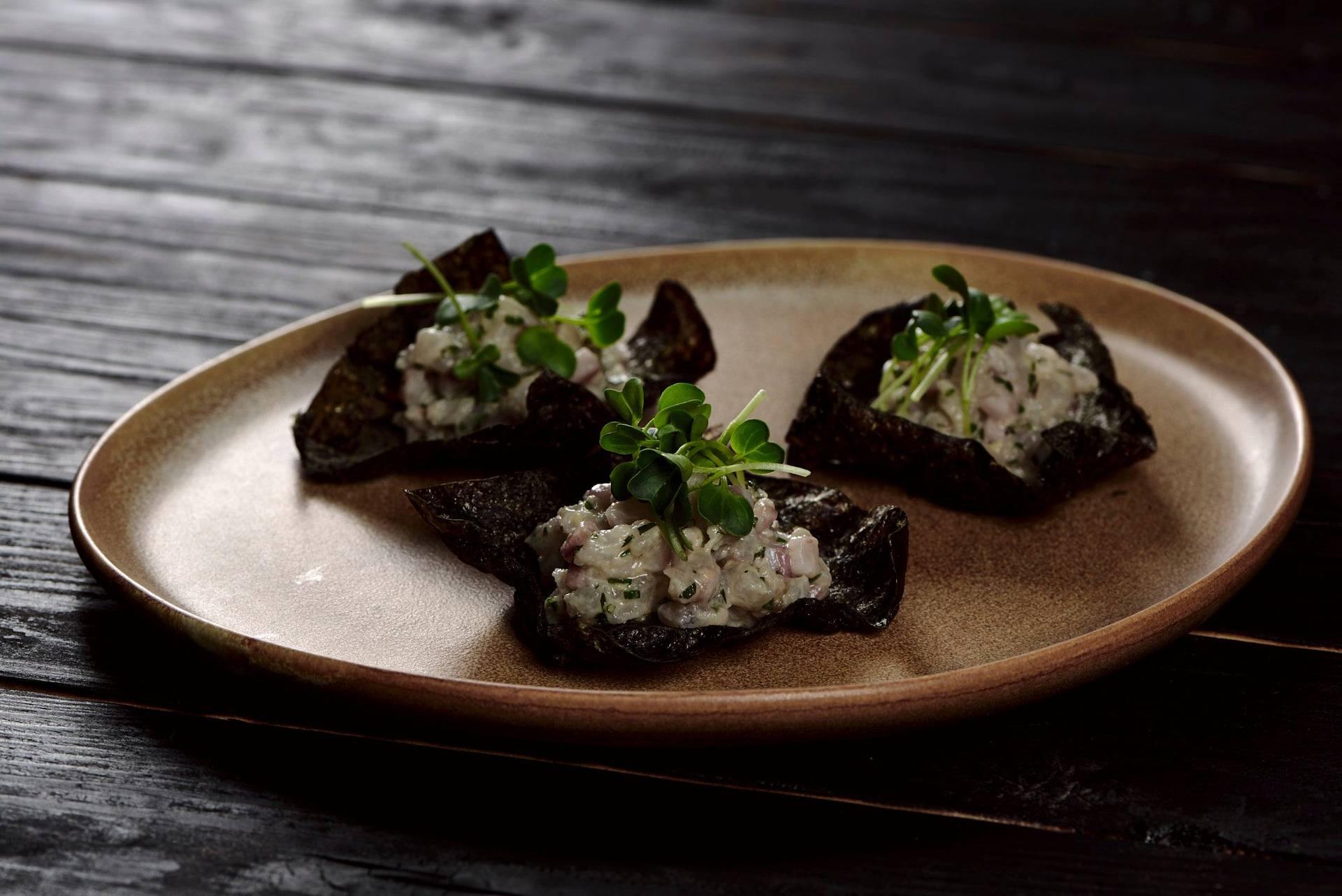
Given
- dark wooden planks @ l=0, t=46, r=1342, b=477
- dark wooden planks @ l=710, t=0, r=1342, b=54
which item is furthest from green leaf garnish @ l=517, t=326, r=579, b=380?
dark wooden planks @ l=710, t=0, r=1342, b=54

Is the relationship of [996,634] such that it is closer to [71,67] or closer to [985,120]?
[985,120]

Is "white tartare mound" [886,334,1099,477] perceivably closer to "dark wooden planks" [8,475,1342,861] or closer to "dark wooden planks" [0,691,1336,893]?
"dark wooden planks" [8,475,1342,861]

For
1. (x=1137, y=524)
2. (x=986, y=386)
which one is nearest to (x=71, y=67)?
(x=986, y=386)

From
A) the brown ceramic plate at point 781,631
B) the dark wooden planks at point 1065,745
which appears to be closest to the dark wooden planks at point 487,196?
the brown ceramic plate at point 781,631

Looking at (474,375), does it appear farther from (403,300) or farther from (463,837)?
(463,837)

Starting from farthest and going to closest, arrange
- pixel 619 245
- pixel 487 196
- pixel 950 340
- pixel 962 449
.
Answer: pixel 487 196 → pixel 619 245 → pixel 950 340 → pixel 962 449

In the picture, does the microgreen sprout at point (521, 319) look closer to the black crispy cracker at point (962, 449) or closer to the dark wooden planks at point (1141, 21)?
the black crispy cracker at point (962, 449)

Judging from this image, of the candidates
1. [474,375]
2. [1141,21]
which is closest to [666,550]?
[474,375]
